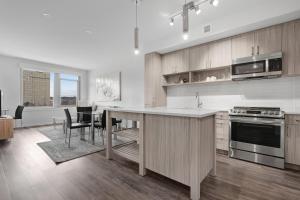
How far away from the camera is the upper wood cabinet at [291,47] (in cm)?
250

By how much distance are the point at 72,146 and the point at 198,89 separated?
132 inches

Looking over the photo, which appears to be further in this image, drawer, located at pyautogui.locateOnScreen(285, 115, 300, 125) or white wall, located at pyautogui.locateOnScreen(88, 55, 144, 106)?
white wall, located at pyautogui.locateOnScreen(88, 55, 144, 106)

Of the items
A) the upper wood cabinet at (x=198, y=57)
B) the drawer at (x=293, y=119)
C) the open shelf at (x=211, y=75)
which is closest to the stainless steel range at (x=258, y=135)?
the drawer at (x=293, y=119)

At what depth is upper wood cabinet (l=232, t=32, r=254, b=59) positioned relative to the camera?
2926 mm

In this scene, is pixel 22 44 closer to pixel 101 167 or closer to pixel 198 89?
pixel 101 167

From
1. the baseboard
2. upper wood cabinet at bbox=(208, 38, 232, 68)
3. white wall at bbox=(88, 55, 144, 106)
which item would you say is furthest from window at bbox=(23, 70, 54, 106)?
the baseboard

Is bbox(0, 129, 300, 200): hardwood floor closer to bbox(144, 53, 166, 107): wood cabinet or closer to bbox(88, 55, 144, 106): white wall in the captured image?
bbox(144, 53, 166, 107): wood cabinet

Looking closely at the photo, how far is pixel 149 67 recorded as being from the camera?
13.9ft

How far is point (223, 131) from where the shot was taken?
316 cm

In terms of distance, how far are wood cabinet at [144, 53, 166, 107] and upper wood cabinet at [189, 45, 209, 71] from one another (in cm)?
96

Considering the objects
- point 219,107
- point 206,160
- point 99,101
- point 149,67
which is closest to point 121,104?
point 99,101

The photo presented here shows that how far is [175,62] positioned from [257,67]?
1.85m

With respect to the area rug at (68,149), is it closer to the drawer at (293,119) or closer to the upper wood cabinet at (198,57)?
the upper wood cabinet at (198,57)

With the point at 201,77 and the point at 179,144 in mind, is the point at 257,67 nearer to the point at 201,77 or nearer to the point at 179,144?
the point at 201,77
